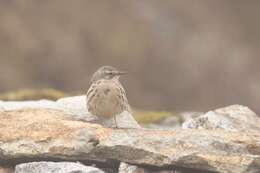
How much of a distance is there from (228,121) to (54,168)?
99.3 inches

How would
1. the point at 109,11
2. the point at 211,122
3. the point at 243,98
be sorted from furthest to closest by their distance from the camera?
the point at 109,11
the point at 243,98
the point at 211,122

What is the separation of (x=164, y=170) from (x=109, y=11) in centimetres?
2242

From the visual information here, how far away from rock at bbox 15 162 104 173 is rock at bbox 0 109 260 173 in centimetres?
21

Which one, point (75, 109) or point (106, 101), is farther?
point (75, 109)

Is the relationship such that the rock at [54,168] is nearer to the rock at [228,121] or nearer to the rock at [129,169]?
the rock at [129,169]

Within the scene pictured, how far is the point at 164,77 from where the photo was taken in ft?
116

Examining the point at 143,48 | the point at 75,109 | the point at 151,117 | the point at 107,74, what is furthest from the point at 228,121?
the point at 143,48

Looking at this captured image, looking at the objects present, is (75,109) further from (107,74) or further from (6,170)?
(6,170)

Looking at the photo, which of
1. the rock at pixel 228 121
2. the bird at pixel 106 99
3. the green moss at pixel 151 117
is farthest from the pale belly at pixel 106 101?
the green moss at pixel 151 117

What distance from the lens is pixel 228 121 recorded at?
17.2 metres

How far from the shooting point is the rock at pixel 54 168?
1565 centimetres

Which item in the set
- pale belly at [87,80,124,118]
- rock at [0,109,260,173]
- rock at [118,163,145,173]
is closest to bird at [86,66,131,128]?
pale belly at [87,80,124,118]

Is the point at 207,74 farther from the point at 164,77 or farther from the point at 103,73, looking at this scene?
the point at 103,73

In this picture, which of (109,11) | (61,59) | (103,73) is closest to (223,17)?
(109,11)
